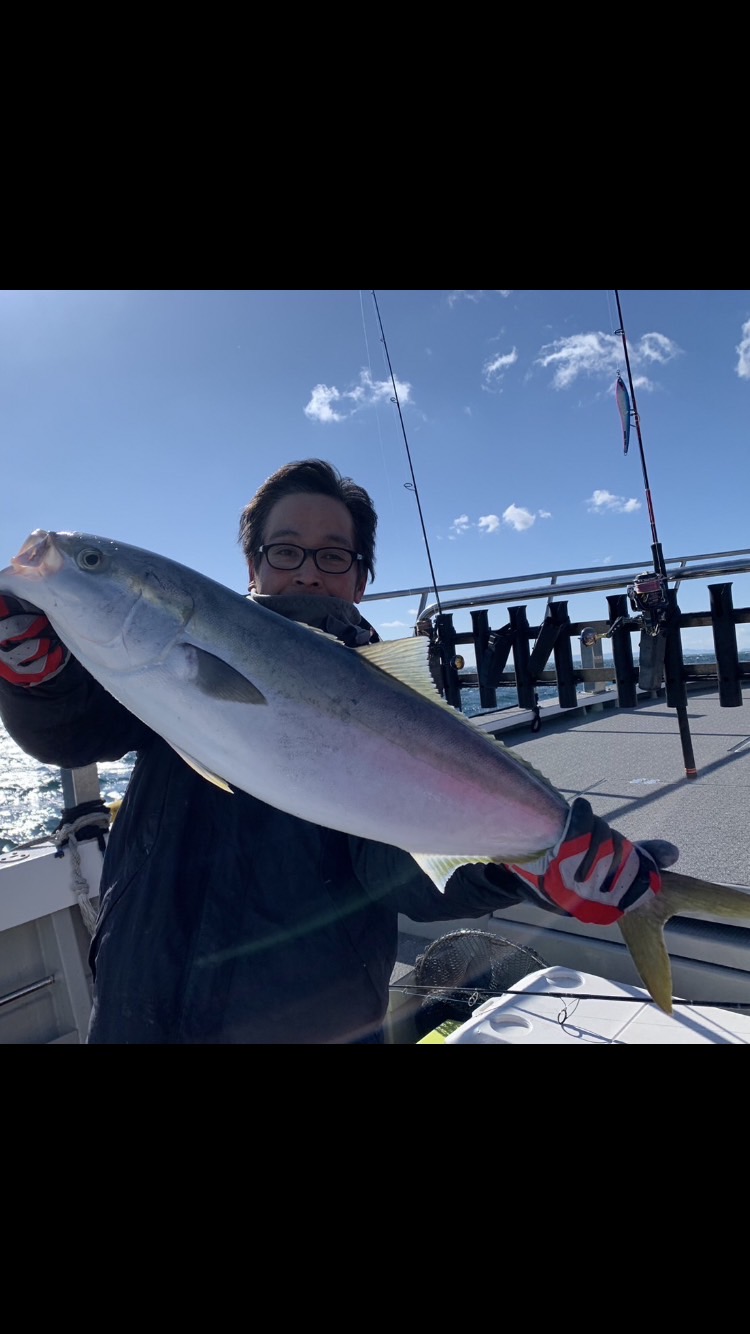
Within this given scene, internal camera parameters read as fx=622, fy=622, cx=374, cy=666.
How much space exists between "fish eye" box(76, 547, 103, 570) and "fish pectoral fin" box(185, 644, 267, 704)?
1.24ft

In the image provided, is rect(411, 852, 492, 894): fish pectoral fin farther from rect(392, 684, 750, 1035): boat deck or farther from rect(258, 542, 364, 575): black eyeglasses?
rect(392, 684, 750, 1035): boat deck

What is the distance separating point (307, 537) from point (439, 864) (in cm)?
112

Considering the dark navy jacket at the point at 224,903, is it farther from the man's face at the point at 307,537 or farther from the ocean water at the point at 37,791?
the ocean water at the point at 37,791

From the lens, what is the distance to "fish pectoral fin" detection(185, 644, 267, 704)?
163 centimetres

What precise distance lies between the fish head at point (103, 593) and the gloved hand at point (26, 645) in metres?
0.04

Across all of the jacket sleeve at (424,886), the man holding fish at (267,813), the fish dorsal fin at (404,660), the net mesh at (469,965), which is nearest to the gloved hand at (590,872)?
the man holding fish at (267,813)

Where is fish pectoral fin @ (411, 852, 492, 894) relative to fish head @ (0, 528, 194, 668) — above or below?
below

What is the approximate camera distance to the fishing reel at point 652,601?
155 inches

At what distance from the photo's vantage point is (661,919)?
176cm

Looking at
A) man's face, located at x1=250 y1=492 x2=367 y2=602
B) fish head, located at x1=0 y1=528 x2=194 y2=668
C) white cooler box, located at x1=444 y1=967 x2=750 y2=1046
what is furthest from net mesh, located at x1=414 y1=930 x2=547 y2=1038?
fish head, located at x1=0 y1=528 x2=194 y2=668
